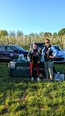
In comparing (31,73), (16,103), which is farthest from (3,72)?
(16,103)

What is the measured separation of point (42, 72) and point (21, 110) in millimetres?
4499

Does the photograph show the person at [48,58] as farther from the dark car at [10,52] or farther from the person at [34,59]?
the dark car at [10,52]

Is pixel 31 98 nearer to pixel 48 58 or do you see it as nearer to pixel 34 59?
pixel 48 58

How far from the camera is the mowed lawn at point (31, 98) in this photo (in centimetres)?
856

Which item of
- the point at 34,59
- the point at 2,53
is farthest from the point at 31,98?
the point at 2,53

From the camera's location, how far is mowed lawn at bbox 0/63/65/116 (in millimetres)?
8557

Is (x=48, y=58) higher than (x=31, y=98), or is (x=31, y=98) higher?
(x=48, y=58)

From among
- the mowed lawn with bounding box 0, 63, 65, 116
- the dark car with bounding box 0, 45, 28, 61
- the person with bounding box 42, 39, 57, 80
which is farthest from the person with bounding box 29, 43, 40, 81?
the dark car with bounding box 0, 45, 28, 61

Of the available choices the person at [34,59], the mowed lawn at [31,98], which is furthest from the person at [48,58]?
the mowed lawn at [31,98]

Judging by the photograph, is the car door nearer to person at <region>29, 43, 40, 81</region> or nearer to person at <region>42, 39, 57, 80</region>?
person at <region>29, 43, 40, 81</region>

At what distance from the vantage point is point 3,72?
14180 mm

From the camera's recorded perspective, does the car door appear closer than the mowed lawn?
No

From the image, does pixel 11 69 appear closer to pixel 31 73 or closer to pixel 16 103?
pixel 31 73

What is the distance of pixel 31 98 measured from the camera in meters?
9.45
